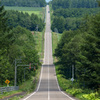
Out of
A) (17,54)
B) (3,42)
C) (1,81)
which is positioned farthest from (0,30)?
(17,54)

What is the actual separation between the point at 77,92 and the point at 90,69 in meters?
10.7

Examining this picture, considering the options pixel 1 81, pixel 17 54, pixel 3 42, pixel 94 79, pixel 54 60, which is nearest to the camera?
pixel 94 79

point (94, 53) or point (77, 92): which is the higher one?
point (94, 53)

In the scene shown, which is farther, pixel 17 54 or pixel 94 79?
pixel 17 54

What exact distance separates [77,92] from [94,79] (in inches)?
316

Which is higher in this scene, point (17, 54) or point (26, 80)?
point (17, 54)

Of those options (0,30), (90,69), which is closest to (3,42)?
(0,30)

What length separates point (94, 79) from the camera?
2002 inches

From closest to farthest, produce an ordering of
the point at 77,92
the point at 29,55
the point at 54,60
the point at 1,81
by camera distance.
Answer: the point at 77,92
the point at 1,81
the point at 29,55
the point at 54,60

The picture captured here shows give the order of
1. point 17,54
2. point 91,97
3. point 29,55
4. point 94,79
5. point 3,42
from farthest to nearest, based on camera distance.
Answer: point 29,55
point 17,54
point 3,42
point 94,79
point 91,97

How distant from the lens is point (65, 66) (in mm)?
111312

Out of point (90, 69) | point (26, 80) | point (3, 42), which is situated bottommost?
point (26, 80)

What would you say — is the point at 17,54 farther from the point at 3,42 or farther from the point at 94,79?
the point at 94,79

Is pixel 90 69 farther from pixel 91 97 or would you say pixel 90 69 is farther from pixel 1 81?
pixel 1 81
